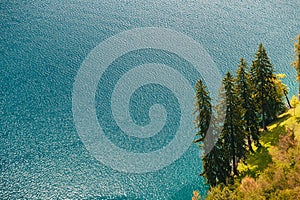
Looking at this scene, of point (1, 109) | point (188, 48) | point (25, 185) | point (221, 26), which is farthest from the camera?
point (221, 26)

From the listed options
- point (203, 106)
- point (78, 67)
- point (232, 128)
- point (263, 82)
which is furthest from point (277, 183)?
point (78, 67)

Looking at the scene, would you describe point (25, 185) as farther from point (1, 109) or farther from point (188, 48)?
point (188, 48)

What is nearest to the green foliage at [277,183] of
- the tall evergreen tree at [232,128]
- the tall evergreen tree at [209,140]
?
the tall evergreen tree at [232,128]

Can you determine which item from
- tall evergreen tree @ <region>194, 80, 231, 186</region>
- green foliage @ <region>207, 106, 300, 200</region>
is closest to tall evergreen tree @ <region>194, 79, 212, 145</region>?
tall evergreen tree @ <region>194, 80, 231, 186</region>

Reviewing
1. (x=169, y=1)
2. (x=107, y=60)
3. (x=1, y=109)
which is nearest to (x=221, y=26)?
(x=169, y=1)

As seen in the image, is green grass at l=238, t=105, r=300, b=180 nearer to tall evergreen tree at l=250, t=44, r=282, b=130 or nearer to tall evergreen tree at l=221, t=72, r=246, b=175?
tall evergreen tree at l=221, t=72, r=246, b=175

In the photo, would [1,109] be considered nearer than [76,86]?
Yes

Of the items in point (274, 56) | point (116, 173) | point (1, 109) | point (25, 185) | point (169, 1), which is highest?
point (169, 1)

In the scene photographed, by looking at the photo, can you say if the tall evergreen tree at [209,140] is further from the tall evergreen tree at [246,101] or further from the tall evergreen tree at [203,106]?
the tall evergreen tree at [246,101]
